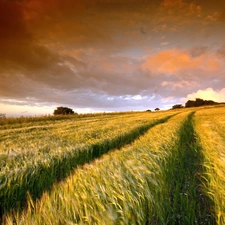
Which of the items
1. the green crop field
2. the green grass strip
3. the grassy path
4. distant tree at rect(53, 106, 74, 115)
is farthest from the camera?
distant tree at rect(53, 106, 74, 115)

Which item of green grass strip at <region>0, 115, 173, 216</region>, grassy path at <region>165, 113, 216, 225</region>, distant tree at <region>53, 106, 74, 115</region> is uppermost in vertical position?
distant tree at <region>53, 106, 74, 115</region>

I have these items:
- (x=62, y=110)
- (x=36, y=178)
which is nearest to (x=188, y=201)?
(x=36, y=178)

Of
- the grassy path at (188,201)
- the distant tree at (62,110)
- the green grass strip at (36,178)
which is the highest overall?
the distant tree at (62,110)

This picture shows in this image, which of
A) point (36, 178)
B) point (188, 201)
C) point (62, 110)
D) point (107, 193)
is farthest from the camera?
point (62, 110)

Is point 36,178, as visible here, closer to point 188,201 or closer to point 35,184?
point 35,184

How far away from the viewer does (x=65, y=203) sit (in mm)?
1940

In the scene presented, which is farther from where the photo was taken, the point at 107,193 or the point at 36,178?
the point at 36,178

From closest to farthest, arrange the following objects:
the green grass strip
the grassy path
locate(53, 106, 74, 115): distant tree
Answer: the grassy path, the green grass strip, locate(53, 106, 74, 115): distant tree

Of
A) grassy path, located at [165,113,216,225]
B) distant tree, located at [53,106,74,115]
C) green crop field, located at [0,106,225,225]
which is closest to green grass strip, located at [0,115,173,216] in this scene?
green crop field, located at [0,106,225,225]

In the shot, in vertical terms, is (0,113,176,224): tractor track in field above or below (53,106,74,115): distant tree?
below

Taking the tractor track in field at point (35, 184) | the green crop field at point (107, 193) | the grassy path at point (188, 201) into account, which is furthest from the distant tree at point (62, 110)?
the grassy path at point (188, 201)

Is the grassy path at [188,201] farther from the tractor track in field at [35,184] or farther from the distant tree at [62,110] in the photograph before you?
the distant tree at [62,110]

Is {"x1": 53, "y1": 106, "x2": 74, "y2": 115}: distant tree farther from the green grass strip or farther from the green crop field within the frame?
the green crop field

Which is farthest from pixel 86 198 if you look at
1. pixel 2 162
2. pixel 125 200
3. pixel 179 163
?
pixel 179 163
